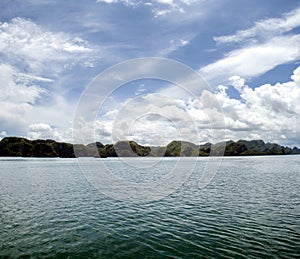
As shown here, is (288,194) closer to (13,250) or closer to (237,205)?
(237,205)

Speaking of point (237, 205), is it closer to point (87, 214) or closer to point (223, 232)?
point (223, 232)

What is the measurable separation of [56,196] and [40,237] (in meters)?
19.8

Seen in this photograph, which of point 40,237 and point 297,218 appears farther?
point 297,218

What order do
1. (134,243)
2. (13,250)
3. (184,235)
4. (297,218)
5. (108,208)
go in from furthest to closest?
(108,208), (297,218), (184,235), (134,243), (13,250)

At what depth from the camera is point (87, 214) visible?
89.9 feet

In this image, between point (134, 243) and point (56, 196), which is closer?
point (134, 243)

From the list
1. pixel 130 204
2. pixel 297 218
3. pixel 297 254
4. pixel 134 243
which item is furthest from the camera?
pixel 130 204

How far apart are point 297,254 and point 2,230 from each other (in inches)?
885

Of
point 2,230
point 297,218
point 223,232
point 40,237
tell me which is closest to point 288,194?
point 297,218

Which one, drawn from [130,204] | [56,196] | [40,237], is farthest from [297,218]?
[56,196]

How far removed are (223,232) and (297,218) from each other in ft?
30.5

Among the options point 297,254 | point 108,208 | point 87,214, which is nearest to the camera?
point 297,254

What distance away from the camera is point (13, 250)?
673 inches

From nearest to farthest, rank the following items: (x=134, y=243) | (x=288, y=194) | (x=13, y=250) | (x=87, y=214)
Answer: (x=13, y=250) → (x=134, y=243) → (x=87, y=214) → (x=288, y=194)
